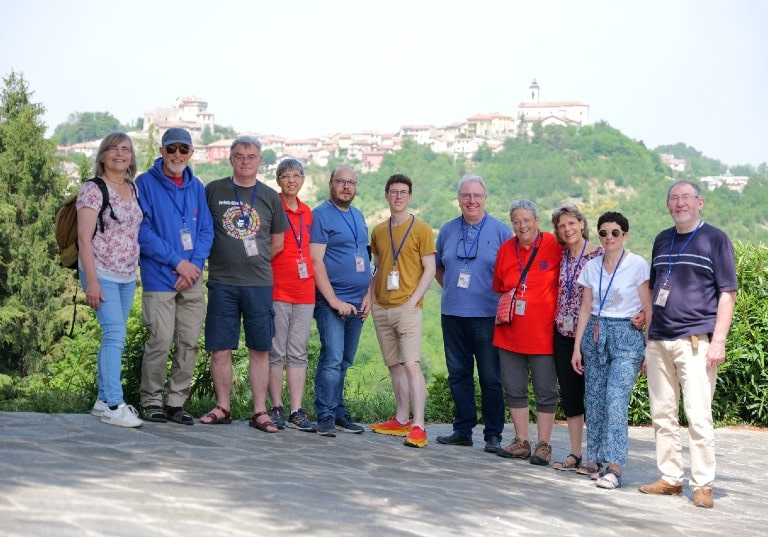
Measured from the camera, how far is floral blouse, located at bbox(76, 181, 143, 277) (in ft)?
18.7

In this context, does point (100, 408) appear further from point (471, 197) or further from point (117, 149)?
point (471, 197)

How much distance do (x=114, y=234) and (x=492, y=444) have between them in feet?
8.73

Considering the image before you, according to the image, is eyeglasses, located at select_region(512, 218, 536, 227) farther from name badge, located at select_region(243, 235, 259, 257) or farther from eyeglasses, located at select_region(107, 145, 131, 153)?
eyeglasses, located at select_region(107, 145, 131, 153)

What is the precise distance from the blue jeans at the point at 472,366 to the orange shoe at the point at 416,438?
0.42m

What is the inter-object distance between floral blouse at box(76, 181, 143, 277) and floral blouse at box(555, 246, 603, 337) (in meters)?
2.45

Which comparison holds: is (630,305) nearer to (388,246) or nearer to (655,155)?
(388,246)

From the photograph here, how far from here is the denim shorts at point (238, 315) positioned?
6.20 metres

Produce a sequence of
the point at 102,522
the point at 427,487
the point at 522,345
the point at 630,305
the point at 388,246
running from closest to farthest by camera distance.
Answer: the point at 102,522 → the point at 427,487 → the point at 630,305 → the point at 522,345 → the point at 388,246

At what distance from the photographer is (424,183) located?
11944cm

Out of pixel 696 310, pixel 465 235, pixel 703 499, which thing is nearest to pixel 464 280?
pixel 465 235

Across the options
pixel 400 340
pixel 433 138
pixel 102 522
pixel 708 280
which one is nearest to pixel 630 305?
pixel 708 280

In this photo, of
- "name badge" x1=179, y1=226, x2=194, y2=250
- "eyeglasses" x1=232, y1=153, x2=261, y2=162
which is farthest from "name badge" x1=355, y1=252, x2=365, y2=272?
"name badge" x1=179, y1=226, x2=194, y2=250

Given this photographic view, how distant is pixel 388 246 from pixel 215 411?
Result: 1485mm

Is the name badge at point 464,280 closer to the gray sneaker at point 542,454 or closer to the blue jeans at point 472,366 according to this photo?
the blue jeans at point 472,366
